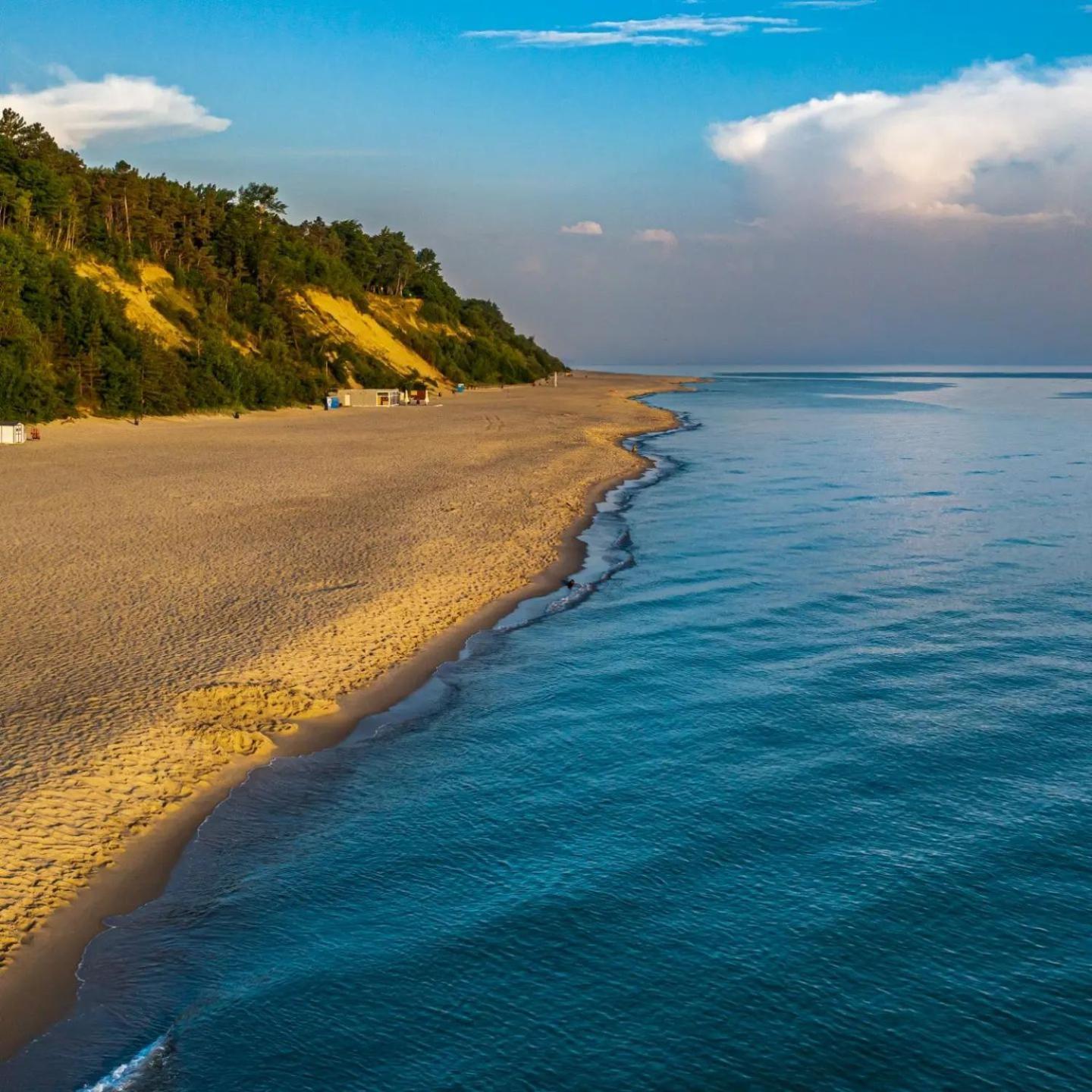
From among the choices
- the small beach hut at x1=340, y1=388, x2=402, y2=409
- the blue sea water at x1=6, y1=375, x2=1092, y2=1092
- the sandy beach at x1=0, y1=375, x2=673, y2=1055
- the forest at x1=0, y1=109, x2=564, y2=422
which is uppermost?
the forest at x1=0, y1=109, x2=564, y2=422

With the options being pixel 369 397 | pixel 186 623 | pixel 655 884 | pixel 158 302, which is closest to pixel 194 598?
pixel 186 623

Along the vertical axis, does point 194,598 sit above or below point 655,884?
above

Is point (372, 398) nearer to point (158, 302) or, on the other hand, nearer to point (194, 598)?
point (158, 302)

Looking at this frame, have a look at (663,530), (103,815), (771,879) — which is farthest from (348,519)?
(771,879)

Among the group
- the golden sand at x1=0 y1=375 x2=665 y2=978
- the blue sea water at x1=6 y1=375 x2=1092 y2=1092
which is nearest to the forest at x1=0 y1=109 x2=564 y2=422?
the golden sand at x1=0 y1=375 x2=665 y2=978

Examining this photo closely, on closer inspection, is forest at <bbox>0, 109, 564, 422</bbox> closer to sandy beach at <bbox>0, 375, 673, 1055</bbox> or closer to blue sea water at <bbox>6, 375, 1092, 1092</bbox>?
sandy beach at <bbox>0, 375, 673, 1055</bbox>

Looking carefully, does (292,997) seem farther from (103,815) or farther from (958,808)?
(958,808)

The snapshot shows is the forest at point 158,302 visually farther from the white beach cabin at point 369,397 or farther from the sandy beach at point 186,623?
the sandy beach at point 186,623
